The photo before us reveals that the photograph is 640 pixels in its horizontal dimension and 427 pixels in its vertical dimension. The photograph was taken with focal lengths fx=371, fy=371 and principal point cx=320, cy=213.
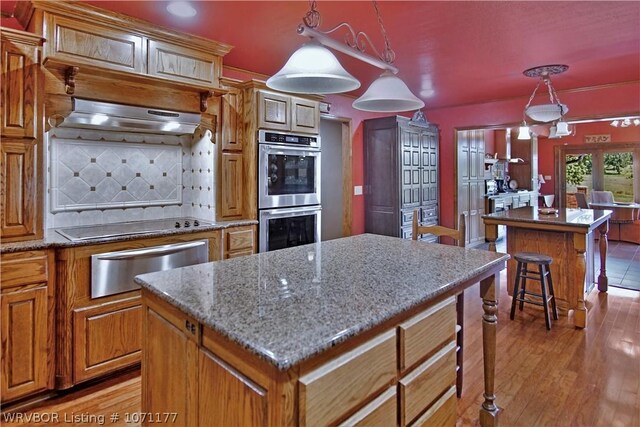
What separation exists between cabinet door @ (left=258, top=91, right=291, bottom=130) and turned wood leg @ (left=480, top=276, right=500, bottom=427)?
2196mm

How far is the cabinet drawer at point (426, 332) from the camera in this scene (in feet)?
4.14

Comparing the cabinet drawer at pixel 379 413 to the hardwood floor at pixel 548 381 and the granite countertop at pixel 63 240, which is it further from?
the granite countertop at pixel 63 240

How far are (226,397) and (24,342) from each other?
1717mm

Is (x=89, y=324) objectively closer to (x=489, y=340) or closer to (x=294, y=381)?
(x=294, y=381)

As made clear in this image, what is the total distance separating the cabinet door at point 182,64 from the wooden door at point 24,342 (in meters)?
1.60

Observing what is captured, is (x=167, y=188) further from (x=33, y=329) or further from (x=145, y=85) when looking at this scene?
(x=33, y=329)

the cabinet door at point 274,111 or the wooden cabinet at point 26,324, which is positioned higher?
the cabinet door at point 274,111

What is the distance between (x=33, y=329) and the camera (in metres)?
2.10

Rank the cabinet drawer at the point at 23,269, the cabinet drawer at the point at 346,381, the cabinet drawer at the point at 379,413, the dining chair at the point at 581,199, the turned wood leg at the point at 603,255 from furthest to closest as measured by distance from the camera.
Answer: the dining chair at the point at 581,199, the turned wood leg at the point at 603,255, the cabinet drawer at the point at 23,269, the cabinet drawer at the point at 379,413, the cabinet drawer at the point at 346,381

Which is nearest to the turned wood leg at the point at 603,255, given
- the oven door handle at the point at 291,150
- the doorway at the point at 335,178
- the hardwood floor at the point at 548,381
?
the hardwood floor at the point at 548,381

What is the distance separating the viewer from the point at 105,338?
2.32m

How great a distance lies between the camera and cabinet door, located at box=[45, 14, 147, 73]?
7.31 ft

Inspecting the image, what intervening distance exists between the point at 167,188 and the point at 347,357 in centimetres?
273

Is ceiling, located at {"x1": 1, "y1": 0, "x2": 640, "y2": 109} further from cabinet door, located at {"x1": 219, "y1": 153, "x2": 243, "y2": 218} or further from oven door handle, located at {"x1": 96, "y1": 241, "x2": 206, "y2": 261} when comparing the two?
oven door handle, located at {"x1": 96, "y1": 241, "x2": 206, "y2": 261}
